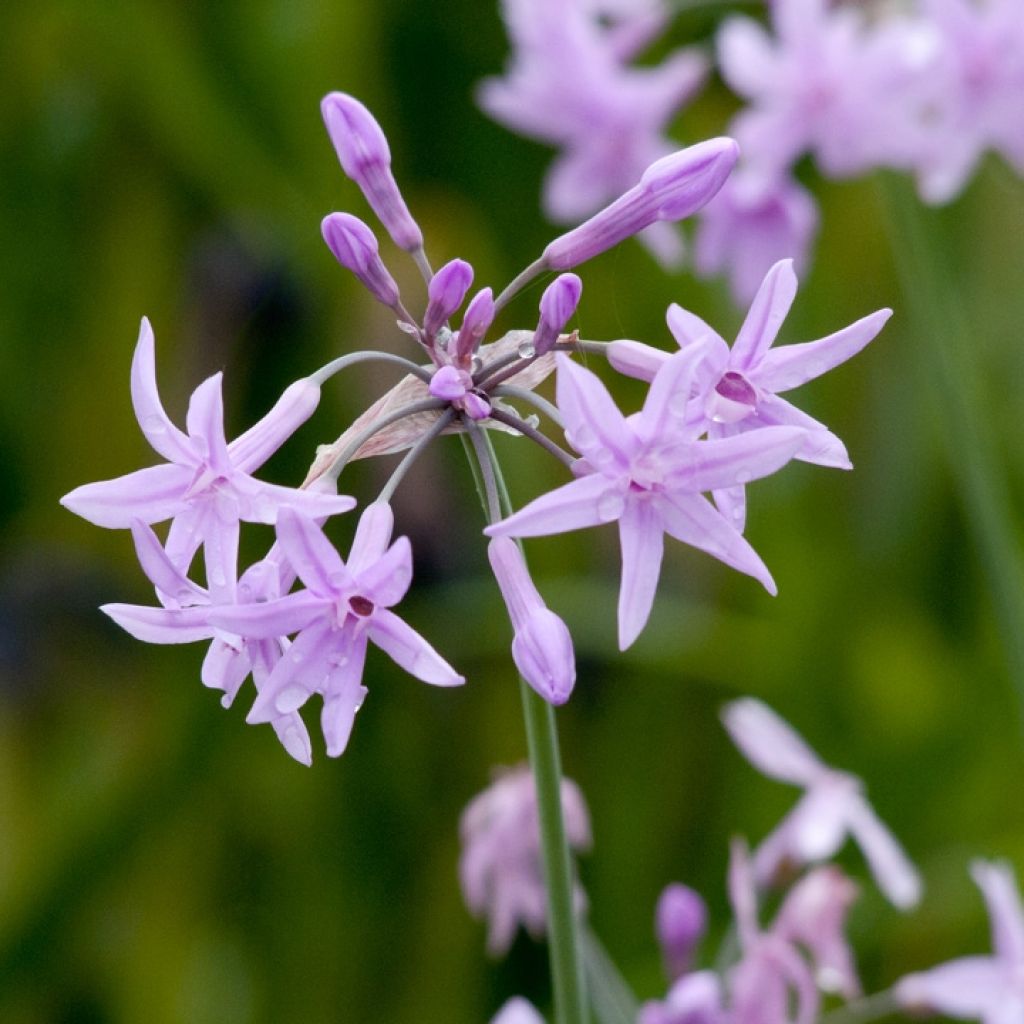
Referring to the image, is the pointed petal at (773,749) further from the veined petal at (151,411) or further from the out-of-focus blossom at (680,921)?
the veined petal at (151,411)

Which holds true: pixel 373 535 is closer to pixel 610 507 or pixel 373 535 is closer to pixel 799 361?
pixel 610 507

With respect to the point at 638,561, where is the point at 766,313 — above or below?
above

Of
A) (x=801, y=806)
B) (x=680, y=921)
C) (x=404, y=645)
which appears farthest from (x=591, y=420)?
(x=801, y=806)

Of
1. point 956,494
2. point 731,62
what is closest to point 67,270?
point 731,62

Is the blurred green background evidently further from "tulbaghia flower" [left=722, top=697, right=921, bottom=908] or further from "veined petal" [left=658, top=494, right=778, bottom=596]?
"veined petal" [left=658, top=494, right=778, bottom=596]

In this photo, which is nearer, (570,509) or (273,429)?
(570,509)

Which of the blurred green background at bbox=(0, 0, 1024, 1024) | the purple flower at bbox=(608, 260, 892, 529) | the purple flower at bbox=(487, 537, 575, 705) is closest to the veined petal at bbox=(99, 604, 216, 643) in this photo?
the purple flower at bbox=(487, 537, 575, 705)
